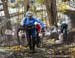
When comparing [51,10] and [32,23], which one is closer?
[32,23]

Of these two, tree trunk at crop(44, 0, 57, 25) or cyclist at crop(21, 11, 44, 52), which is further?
tree trunk at crop(44, 0, 57, 25)

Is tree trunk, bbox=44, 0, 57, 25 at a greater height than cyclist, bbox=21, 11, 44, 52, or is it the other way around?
cyclist, bbox=21, 11, 44, 52

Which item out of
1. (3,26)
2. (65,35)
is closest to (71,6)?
(3,26)

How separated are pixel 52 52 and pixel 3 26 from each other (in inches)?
359

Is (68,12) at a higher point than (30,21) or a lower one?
lower

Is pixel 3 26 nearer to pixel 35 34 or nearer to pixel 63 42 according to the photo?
pixel 63 42

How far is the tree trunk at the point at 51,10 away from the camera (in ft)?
A: 68.4

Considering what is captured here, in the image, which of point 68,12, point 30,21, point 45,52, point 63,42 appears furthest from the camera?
point 68,12

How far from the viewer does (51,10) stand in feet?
69.5

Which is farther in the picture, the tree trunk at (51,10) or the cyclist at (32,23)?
the tree trunk at (51,10)

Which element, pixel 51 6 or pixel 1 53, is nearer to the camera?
pixel 1 53

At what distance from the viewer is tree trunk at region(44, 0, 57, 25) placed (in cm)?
2086

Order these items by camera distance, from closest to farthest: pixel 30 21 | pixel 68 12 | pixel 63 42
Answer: pixel 30 21
pixel 63 42
pixel 68 12

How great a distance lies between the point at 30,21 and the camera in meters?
10.6
